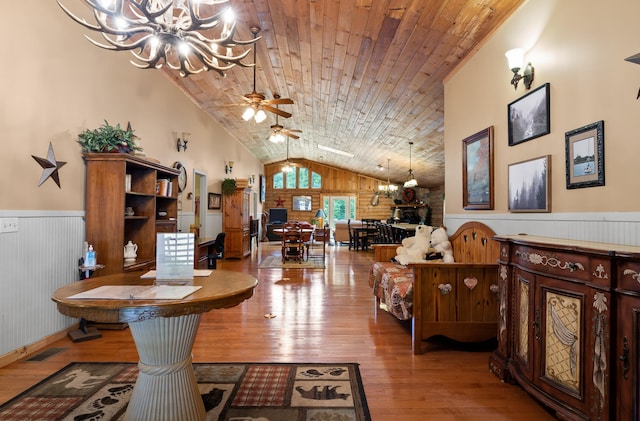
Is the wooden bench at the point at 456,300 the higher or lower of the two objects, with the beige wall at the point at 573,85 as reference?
lower

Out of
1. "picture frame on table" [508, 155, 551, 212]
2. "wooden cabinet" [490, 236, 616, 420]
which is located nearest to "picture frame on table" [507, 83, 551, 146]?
"picture frame on table" [508, 155, 551, 212]

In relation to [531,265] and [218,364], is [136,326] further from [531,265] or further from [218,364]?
[531,265]

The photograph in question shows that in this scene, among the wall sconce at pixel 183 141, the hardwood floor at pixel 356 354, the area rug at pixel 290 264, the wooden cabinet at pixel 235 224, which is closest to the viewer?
the hardwood floor at pixel 356 354

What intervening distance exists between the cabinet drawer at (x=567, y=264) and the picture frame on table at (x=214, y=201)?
6.13 meters

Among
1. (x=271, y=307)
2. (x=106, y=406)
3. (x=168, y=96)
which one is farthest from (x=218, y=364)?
(x=168, y=96)

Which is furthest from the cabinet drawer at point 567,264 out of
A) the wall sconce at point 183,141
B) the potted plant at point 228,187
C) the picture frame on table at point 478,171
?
the potted plant at point 228,187

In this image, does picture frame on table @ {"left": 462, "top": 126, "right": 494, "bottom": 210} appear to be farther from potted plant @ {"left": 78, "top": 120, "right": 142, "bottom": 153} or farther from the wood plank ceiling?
potted plant @ {"left": 78, "top": 120, "right": 142, "bottom": 153}

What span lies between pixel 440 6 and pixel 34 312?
4143mm

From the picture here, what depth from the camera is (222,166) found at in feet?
26.0

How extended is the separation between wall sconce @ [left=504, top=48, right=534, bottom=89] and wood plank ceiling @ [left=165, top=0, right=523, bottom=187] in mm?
403

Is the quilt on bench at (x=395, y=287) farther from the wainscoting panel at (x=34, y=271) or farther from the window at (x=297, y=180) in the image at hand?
the window at (x=297, y=180)

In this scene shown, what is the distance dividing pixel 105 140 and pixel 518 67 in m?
3.66

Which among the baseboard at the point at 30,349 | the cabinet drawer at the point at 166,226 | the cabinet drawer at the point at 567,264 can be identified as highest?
the cabinet drawer at the point at 166,226

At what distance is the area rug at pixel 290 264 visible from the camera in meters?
6.62
